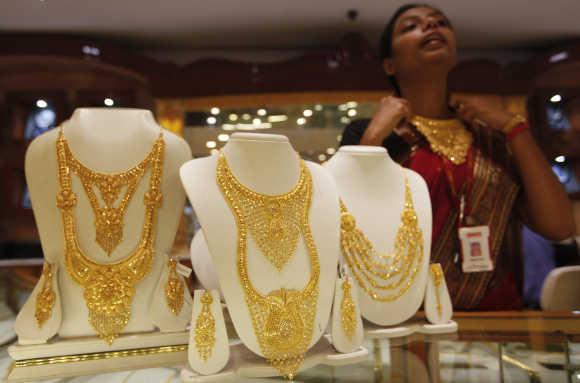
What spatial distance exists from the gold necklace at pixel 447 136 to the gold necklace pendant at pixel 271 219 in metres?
0.63

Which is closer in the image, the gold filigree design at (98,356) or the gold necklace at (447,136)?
the gold filigree design at (98,356)

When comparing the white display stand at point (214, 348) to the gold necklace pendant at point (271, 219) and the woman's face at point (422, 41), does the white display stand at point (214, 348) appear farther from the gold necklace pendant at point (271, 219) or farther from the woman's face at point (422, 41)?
the woman's face at point (422, 41)

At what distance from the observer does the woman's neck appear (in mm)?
1420

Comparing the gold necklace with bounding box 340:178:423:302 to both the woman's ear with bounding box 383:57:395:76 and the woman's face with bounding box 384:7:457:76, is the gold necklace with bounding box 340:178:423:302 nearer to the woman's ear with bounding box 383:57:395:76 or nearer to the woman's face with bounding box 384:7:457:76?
the woman's face with bounding box 384:7:457:76

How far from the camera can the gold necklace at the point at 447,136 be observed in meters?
1.36

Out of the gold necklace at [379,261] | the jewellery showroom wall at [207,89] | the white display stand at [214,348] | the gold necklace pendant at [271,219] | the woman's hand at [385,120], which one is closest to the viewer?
the white display stand at [214,348]

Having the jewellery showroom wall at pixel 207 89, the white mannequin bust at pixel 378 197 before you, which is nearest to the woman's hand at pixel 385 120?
the white mannequin bust at pixel 378 197

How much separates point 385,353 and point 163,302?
0.43 meters

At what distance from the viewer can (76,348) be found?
2.81 ft

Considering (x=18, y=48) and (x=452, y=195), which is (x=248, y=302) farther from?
(x=18, y=48)

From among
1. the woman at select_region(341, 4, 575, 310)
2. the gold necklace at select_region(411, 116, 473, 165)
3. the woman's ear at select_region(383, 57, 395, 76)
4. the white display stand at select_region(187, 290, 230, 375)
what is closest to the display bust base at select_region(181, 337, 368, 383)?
the white display stand at select_region(187, 290, 230, 375)

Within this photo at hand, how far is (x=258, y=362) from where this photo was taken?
0.79m

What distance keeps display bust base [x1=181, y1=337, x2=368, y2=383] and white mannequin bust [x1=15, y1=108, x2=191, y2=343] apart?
183 millimetres

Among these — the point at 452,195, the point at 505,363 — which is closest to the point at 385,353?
the point at 505,363
